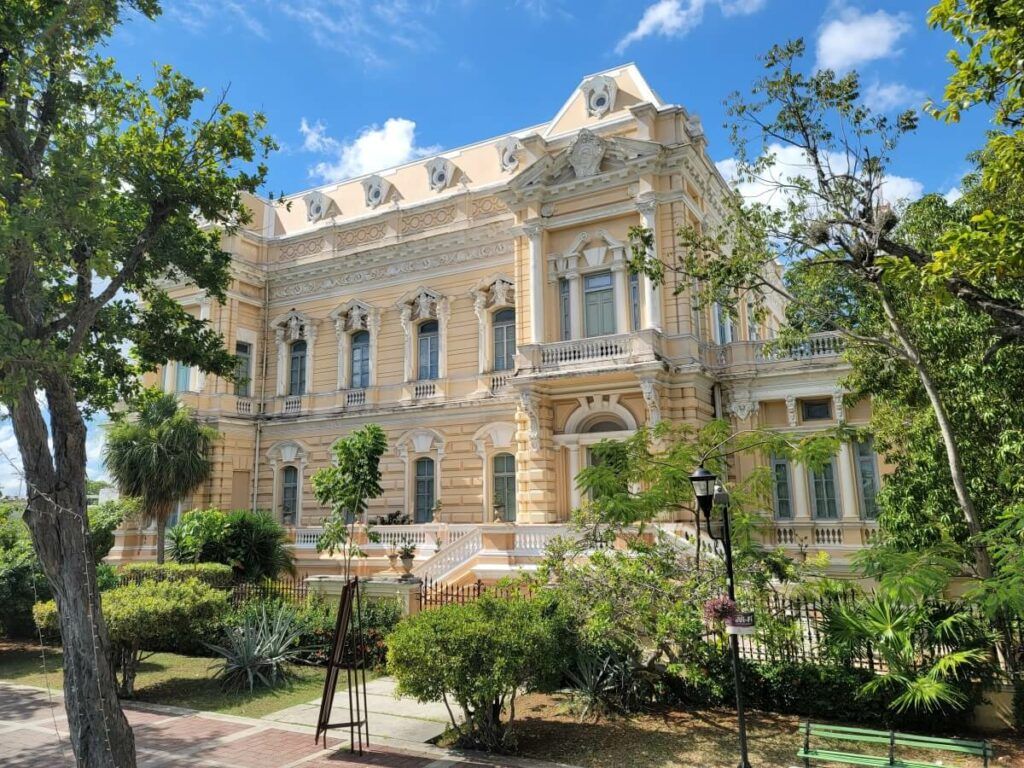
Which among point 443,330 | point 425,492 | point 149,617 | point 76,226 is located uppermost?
point 443,330

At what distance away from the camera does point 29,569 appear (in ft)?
49.8

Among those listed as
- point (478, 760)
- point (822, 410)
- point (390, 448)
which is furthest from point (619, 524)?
point (390, 448)

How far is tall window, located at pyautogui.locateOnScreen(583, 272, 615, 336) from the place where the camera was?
65.3 feet

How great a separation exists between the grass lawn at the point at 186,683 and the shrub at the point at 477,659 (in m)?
3.12

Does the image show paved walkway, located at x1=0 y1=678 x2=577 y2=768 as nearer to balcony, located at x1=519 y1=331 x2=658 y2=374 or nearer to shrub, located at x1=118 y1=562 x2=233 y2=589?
shrub, located at x1=118 y1=562 x2=233 y2=589

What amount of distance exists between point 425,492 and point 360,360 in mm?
5636

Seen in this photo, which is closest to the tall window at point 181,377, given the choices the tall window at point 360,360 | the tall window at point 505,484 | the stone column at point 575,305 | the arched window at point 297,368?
the arched window at point 297,368

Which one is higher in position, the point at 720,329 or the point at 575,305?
the point at 575,305

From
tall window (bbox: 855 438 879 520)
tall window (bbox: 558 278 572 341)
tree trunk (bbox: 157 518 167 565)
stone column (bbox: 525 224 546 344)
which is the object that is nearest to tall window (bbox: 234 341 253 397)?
tree trunk (bbox: 157 518 167 565)

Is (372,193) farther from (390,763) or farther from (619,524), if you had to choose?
(390,763)

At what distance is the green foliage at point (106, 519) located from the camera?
60.8 feet

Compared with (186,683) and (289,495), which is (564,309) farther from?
(186,683)

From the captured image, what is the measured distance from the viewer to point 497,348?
23031mm

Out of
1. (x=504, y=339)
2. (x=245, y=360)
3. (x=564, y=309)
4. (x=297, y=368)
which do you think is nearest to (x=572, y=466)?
(x=564, y=309)
